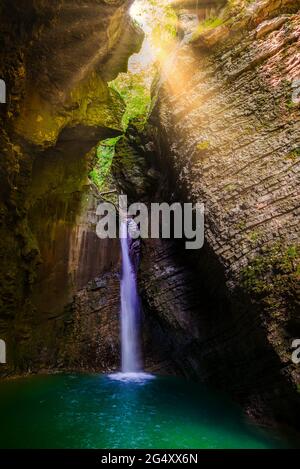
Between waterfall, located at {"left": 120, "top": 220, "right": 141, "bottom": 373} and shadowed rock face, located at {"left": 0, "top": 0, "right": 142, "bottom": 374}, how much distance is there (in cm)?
35

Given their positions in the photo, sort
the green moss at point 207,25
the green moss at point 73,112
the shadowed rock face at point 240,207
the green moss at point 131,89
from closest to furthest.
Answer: the shadowed rock face at point 240,207 → the green moss at point 73,112 → the green moss at point 207,25 → the green moss at point 131,89

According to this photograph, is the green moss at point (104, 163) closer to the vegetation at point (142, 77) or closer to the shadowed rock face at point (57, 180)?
the vegetation at point (142, 77)

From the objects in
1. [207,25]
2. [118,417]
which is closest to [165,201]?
[207,25]

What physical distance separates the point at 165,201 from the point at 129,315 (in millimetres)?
4798

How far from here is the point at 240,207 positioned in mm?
8281

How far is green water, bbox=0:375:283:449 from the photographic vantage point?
6.27 m

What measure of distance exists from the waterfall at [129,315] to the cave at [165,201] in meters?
0.19

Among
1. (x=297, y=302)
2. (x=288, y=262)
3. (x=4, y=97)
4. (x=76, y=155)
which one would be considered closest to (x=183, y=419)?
(x=297, y=302)

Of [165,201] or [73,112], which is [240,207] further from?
[73,112]

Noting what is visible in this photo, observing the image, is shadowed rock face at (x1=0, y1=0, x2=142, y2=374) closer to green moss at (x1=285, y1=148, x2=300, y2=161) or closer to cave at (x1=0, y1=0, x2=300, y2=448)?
cave at (x1=0, y1=0, x2=300, y2=448)

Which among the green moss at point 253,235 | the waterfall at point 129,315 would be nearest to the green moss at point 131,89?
the waterfall at point 129,315

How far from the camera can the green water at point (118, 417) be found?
20.6ft

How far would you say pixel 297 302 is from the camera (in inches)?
263

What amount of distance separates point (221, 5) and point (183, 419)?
39.6ft
